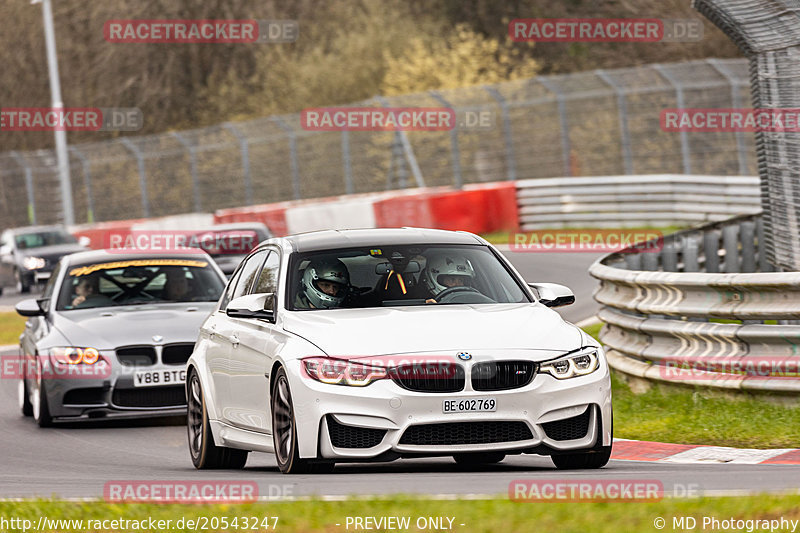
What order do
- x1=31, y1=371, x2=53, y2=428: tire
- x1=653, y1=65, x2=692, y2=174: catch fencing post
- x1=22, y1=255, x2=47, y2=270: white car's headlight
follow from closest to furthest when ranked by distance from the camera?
x1=31, y1=371, x2=53, y2=428: tire
x1=653, y1=65, x2=692, y2=174: catch fencing post
x1=22, y1=255, x2=47, y2=270: white car's headlight

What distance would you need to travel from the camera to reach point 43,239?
112ft

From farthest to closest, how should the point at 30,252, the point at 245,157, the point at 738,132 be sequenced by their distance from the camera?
the point at 245,157, the point at 30,252, the point at 738,132

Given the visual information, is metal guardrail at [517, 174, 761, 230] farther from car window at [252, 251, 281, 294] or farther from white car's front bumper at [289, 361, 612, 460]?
white car's front bumper at [289, 361, 612, 460]

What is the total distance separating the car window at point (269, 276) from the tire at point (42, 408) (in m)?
3.88

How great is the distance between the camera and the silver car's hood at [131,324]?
12.7 metres

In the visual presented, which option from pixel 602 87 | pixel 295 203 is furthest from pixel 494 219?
pixel 295 203

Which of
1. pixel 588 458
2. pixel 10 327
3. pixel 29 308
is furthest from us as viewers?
pixel 10 327

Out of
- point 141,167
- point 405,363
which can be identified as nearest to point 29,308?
point 405,363

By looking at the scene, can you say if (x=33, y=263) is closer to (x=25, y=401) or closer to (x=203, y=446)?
(x=25, y=401)

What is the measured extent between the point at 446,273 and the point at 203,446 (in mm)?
1890

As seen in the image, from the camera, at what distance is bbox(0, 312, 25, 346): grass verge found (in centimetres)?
2241

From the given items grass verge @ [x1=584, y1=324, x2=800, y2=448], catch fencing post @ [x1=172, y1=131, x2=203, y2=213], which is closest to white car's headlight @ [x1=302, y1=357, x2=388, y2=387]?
grass verge @ [x1=584, y1=324, x2=800, y2=448]

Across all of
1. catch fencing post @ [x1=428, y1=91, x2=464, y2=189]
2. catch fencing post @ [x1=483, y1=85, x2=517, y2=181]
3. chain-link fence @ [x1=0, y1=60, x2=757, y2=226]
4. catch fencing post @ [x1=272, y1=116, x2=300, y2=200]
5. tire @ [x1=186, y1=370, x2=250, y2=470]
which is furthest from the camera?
catch fencing post @ [x1=272, y1=116, x2=300, y2=200]

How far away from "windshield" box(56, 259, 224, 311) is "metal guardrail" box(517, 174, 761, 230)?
14.5 meters
